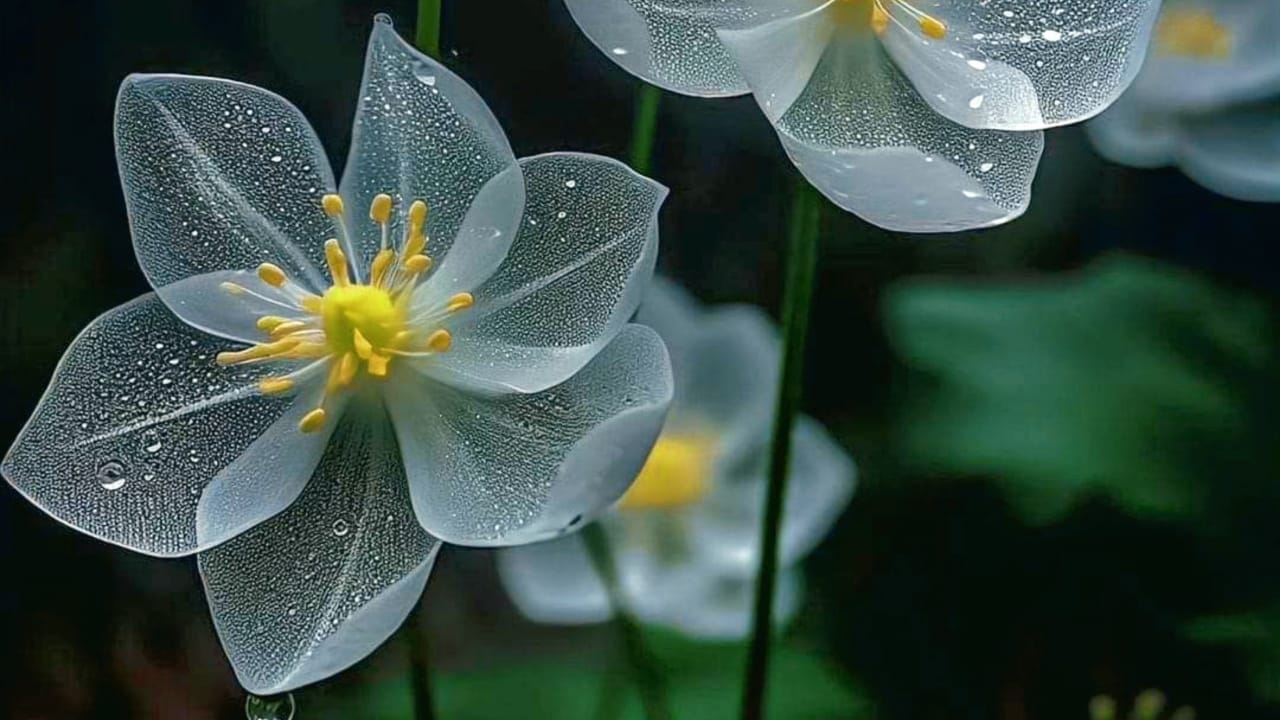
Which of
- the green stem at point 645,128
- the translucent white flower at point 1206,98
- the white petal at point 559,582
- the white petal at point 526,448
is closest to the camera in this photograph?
the white petal at point 526,448

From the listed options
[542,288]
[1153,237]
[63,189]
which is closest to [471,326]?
[542,288]

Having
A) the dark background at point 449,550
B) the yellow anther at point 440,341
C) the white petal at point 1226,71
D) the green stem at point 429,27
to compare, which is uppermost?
the green stem at point 429,27

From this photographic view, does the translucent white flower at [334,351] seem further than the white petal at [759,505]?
No

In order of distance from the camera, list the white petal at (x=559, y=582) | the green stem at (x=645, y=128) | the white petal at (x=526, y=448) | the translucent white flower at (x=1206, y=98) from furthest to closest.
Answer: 1. the translucent white flower at (x=1206, y=98)
2. the white petal at (x=559, y=582)
3. the green stem at (x=645, y=128)
4. the white petal at (x=526, y=448)

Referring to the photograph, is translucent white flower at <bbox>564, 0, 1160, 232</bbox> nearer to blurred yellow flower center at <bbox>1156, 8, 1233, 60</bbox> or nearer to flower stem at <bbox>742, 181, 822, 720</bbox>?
flower stem at <bbox>742, 181, 822, 720</bbox>

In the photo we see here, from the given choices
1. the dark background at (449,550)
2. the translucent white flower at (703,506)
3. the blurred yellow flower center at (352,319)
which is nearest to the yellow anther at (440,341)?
the blurred yellow flower center at (352,319)

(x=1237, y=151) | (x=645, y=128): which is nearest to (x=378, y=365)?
(x=645, y=128)

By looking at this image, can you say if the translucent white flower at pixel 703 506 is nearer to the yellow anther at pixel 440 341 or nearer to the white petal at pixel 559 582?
the white petal at pixel 559 582
